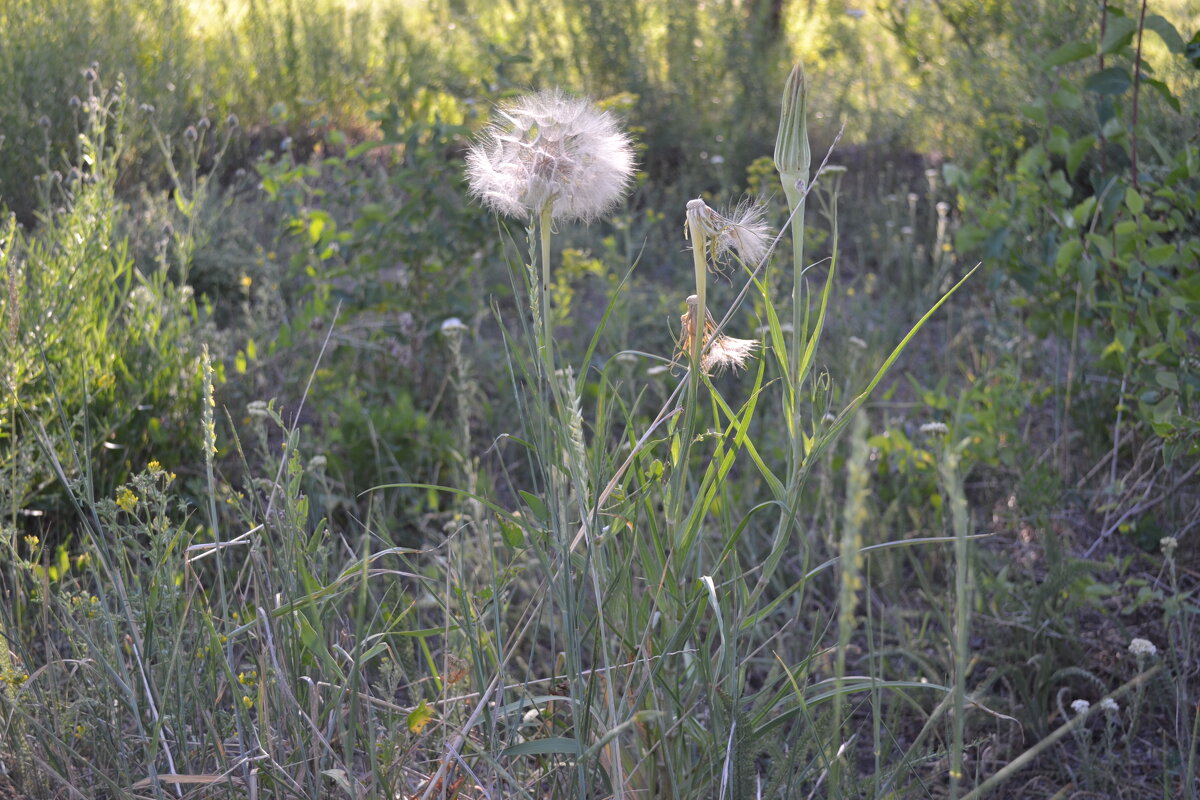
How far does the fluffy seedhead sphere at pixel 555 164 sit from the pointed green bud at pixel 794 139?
214mm

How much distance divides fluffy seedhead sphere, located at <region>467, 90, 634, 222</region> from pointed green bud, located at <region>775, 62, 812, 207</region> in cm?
21

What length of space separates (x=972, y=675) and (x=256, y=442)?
185cm

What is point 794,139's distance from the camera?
43.9 inches

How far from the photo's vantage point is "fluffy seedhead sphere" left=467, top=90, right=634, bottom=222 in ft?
3.85

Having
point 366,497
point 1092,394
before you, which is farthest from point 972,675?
point 366,497

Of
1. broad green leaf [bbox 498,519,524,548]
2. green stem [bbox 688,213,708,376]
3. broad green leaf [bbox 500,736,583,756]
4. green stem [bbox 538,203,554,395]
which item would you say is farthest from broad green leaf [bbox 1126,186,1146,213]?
broad green leaf [bbox 500,736,583,756]

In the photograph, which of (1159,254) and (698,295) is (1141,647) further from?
(698,295)

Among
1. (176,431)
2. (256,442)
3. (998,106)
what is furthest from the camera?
(998,106)

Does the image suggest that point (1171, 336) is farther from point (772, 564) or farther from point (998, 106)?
point (998, 106)

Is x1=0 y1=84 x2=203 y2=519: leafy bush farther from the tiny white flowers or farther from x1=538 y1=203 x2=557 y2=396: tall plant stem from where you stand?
the tiny white flowers

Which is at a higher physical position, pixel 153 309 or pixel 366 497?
pixel 153 309

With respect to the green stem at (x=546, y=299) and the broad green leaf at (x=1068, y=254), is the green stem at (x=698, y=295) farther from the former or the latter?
the broad green leaf at (x=1068, y=254)

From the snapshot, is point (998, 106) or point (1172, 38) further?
point (998, 106)

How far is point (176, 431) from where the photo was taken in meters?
2.50
